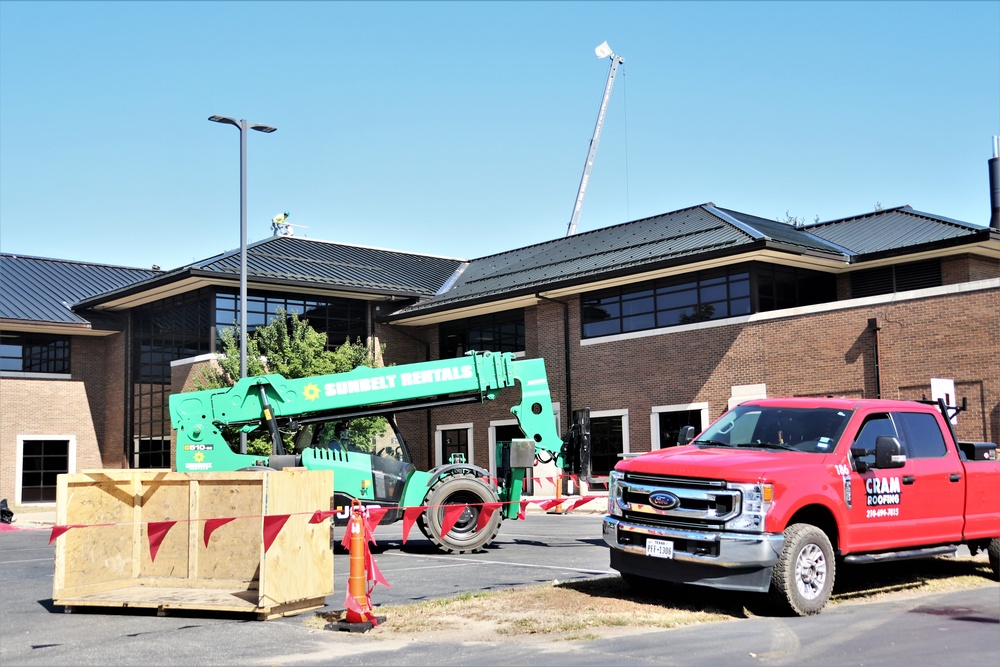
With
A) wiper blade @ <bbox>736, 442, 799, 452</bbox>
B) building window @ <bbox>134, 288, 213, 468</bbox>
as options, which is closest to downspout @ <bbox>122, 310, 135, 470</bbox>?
building window @ <bbox>134, 288, 213, 468</bbox>

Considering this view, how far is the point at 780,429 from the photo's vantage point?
10.8m

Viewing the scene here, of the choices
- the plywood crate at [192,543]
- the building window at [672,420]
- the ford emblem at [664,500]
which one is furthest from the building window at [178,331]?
the ford emblem at [664,500]

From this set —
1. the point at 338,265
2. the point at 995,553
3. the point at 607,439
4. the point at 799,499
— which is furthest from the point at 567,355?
the point at 799,499

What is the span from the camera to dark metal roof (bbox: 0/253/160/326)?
36.4 m

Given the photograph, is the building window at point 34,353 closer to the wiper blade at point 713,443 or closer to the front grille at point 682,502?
the wiper blade at point 713,443

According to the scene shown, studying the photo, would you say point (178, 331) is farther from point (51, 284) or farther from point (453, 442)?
point (453, 442)

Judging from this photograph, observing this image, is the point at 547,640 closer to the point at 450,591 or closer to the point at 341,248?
the point at 450,591

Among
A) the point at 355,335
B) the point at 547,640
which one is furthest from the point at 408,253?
the point at 547,640

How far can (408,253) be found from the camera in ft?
141

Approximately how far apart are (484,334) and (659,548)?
26045 millimetres

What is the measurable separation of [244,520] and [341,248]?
30.3m

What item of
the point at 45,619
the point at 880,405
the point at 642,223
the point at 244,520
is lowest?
the point at 45,619

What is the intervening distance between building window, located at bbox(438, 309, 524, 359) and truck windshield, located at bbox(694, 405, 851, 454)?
22972 mm

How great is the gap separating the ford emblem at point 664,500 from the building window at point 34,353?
1256 inches
